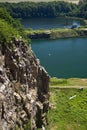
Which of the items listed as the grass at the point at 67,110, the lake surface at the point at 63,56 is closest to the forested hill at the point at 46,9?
the lake surface at the point at 63,56

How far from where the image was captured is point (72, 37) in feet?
393

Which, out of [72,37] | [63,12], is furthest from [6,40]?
[63,12]

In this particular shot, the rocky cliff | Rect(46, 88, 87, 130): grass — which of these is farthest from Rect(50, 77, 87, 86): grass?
the rocky cliff

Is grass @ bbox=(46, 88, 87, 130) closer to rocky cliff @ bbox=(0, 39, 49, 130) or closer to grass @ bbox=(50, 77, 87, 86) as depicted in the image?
rocky cliff @ bbox=(0, 39, 49, 130)

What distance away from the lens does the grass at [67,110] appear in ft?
150

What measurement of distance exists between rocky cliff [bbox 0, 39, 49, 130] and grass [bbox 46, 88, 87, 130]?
1.87 meters

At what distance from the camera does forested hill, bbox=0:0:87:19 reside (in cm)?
15250

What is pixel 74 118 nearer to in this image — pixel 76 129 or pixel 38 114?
pixel 76 129

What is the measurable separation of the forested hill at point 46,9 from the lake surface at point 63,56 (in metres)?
39.4

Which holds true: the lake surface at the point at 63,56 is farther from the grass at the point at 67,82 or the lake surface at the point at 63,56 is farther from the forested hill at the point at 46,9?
the forested hill at the point at 46,9

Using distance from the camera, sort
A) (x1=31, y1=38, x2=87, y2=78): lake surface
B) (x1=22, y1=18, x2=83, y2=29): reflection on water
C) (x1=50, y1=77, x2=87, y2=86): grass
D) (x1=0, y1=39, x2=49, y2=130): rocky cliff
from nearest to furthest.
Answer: (x1=0, y1=39, x2=49, y2=130): rocky cliff → (x1=50, y1=77, x2=87, y2=86): grass → (x1=31, y1=38, x2=87, y2=78): lake surface → (x1=22, y1=18, x2=83, y2=29): reflection on water

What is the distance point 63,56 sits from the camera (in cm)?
→ 9225

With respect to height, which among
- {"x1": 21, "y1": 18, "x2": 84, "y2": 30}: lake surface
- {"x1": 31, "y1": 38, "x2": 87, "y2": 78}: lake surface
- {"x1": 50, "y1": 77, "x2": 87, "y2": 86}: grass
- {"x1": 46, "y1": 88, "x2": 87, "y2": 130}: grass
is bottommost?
{"x1": 21, "y1": 18, "x2": 84, "y2": 30}: lake surface

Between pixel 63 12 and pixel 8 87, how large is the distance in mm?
132518
